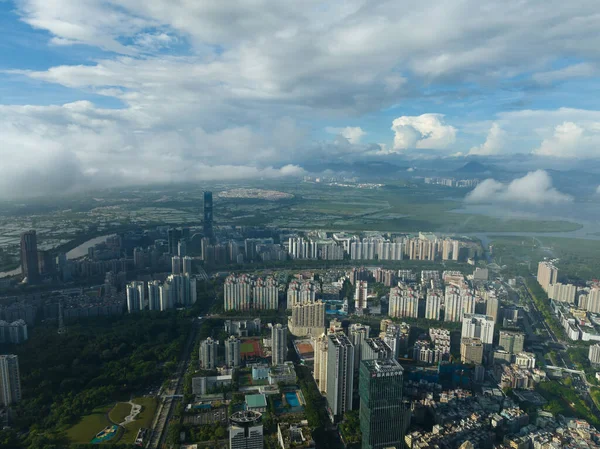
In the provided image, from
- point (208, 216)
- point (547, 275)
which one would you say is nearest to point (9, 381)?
point (547, 275)

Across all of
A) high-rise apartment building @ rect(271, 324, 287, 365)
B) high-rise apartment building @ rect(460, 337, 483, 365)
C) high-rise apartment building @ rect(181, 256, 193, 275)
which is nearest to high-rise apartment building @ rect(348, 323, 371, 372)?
high-rise apartment building @ rect(271, 324, 287, 365)

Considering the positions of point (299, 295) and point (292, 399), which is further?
point (299, 295)

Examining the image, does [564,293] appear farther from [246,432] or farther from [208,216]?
[208,216]

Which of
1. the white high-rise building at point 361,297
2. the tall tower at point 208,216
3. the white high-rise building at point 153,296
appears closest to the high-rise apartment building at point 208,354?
the white high-rise building at point 153,296

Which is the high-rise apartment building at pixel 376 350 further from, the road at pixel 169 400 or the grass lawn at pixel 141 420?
the grass lawn at pixel 141 420

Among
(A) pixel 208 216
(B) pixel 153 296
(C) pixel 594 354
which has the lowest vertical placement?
(C) pixel 594 354

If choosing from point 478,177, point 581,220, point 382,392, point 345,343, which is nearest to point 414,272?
point 345,343

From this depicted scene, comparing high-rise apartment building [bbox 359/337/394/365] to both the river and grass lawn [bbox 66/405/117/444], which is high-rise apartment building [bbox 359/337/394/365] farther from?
the river
